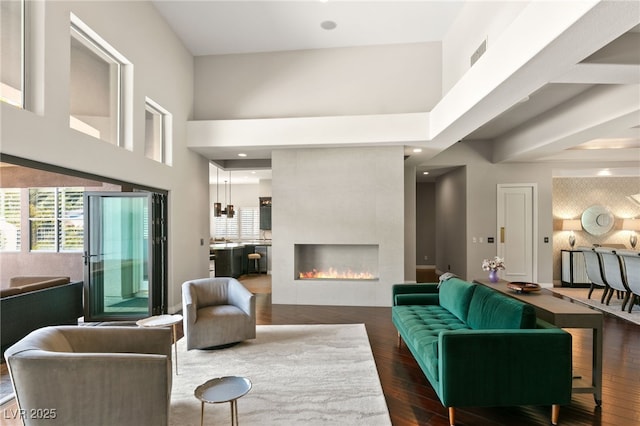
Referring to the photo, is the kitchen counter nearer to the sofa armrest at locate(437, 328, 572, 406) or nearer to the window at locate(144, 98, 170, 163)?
the window at locate(144, 98, 170, 163)

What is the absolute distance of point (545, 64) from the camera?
2.82m

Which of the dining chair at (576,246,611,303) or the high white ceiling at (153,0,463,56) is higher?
the high white ceiling at (153,0,463,56)

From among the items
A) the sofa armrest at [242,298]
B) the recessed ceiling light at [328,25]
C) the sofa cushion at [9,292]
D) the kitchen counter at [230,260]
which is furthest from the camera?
the kitchen counter at [230,260]

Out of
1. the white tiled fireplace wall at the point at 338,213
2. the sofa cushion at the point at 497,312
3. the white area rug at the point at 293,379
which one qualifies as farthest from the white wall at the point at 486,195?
the sofa cushion at the point at 497,312

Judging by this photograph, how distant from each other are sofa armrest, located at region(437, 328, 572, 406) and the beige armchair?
6.18 ft

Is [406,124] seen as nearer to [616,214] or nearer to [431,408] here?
[431,408]

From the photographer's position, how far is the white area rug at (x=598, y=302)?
16.7 feet

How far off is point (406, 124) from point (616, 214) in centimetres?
648

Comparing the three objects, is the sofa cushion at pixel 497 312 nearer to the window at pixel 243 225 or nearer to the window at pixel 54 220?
the window at pixel 54 220

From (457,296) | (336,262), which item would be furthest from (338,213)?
(457,296)

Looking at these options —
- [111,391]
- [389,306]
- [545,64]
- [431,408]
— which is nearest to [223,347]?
[111,391]

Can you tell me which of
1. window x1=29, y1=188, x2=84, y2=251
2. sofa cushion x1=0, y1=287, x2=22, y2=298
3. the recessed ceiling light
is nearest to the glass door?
window x1=29, y1=188, x2=84, y2=251

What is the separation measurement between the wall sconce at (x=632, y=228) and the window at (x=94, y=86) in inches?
414

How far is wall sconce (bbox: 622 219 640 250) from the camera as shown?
773cm
